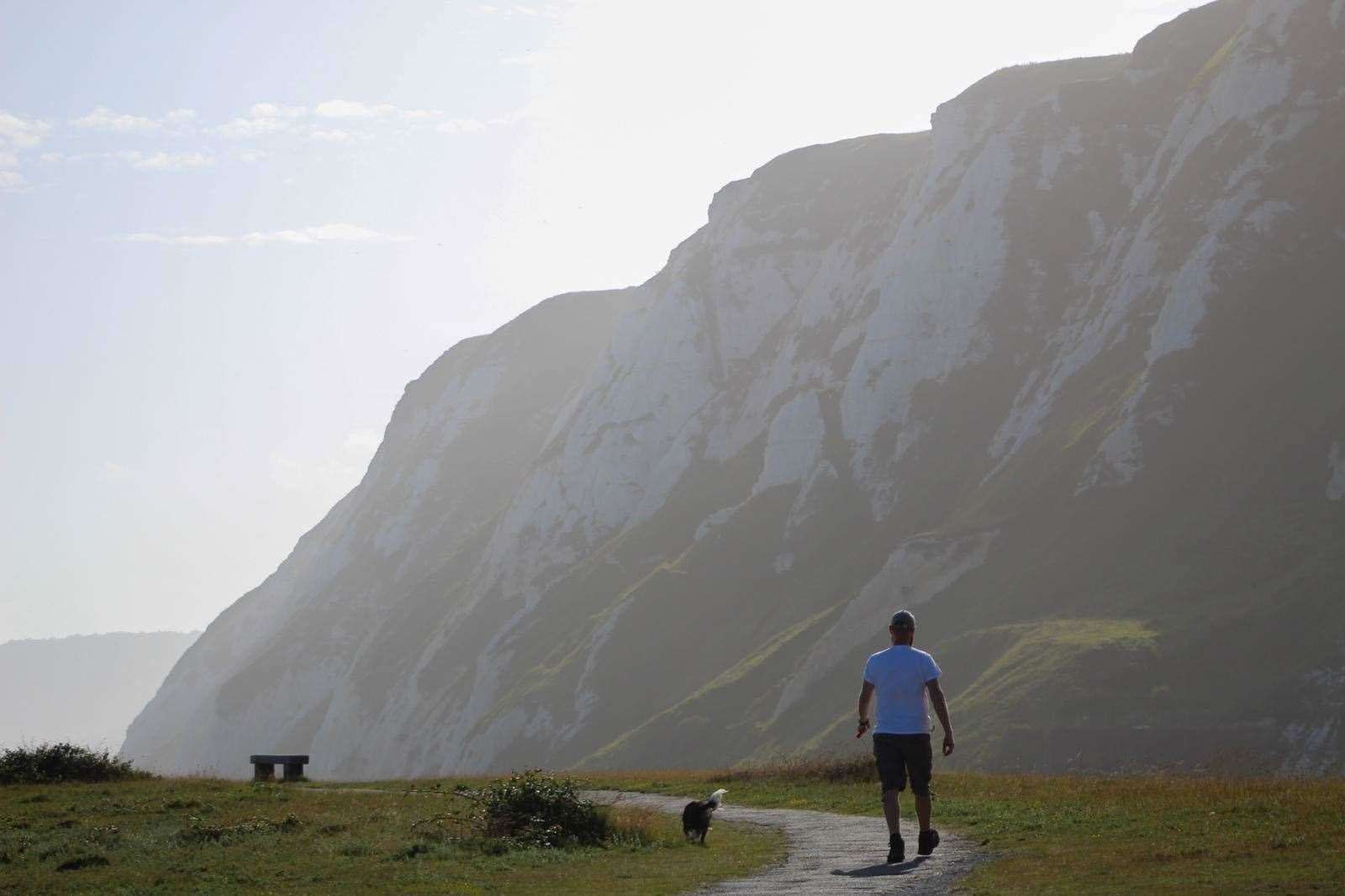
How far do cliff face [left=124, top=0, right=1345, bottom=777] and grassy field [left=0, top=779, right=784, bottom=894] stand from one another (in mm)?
64636

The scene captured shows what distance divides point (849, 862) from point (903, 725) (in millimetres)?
1951

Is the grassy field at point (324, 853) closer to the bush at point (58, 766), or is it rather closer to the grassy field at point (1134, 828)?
the grassy field at point (1134, 828)

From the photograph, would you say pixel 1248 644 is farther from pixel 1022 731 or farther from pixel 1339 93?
pixel 1339 93

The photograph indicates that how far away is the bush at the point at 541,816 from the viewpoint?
72.7ft

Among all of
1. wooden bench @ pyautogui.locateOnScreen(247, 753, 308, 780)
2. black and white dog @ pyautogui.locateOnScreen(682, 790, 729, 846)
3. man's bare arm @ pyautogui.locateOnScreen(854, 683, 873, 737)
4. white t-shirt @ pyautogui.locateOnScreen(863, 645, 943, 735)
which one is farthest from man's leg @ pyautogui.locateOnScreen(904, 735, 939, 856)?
wooden bench @ pyautogui.locateOnScreen(247, 753, 308, 780)

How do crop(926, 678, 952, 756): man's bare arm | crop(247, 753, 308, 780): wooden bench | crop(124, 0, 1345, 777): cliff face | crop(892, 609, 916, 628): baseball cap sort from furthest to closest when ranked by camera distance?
crop(124, 0, 1345, 777): cliff face
crop(247, 753, 308, 780): wooden bench
crop(892, 609, 916, 628): baseball cap
crop(926, 678, 952, 756): man's bare arm

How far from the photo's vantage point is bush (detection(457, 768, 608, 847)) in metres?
22.2

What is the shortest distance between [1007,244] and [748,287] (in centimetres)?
4360

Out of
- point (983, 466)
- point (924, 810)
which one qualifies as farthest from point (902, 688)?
point (983, 466)

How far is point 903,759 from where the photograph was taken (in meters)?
18.0

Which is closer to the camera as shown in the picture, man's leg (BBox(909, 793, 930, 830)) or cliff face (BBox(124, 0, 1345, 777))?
man's leg (BBox(909, 793, 930, 830))

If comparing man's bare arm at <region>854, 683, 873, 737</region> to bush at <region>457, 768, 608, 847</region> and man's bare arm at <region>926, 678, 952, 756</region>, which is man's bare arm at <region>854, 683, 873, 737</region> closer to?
man's bare arm at <region>926, 678, 952, 756</region>

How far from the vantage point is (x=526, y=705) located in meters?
152

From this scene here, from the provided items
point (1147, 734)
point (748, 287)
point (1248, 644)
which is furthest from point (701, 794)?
point (748, 287)
